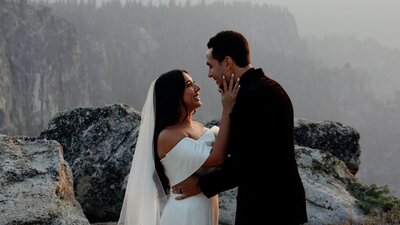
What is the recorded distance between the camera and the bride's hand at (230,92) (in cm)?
414

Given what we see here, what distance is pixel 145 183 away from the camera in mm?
5117

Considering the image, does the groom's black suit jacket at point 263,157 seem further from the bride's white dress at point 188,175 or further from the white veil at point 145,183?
the white veil at point 145,183

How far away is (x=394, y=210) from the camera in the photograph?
786cm

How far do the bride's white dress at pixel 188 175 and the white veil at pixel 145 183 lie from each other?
10.4 inches

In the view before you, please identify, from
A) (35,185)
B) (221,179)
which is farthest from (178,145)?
(35,185)

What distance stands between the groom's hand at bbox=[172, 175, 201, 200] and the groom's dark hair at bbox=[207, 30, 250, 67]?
1.14 meters

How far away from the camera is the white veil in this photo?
4.99m

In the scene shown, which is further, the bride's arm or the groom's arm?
the bride's arm

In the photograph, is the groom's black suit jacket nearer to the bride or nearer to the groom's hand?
the bride

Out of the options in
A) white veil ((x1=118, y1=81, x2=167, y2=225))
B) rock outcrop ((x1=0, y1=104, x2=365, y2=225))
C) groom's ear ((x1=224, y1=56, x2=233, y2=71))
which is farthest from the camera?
rock outcrop ((x1=0, y1=104, x2=365, y2=225))

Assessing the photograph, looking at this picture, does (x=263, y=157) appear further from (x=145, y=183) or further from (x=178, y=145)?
(x=145, y=183)

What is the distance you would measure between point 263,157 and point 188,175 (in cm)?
100

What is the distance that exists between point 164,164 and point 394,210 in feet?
14.8

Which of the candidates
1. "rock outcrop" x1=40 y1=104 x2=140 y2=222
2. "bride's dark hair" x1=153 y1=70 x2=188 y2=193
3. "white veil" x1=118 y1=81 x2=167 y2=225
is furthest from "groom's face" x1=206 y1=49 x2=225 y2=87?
"rock outcrop" x1=40 y1=104 x2=140 y2=222
